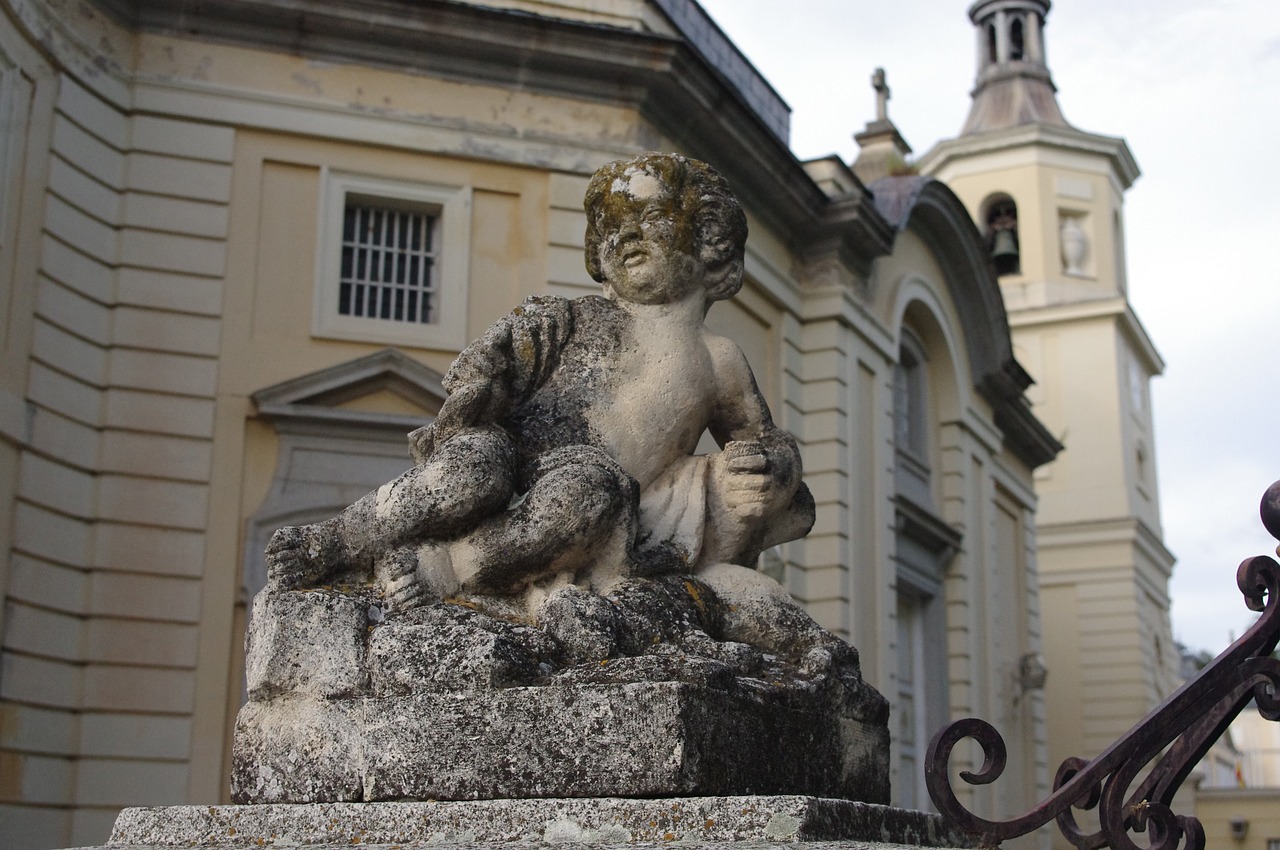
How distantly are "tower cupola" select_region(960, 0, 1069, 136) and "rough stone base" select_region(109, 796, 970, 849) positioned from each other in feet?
110

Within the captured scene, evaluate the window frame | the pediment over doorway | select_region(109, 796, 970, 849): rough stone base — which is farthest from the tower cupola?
select_region(109, 796, 970, 849): rough stone base

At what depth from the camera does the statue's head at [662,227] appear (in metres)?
4.53

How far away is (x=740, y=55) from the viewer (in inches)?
721

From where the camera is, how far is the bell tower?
108 feet

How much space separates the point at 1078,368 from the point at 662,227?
1245 inches

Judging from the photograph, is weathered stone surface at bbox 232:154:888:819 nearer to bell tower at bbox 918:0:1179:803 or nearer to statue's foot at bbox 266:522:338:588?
statue's foot at bbox 266:522:338:588

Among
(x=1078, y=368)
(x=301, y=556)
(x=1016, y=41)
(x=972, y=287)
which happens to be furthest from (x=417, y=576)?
(x=1016, y=41)

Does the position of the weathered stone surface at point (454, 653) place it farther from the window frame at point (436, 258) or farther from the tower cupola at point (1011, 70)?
the tower cupola at point (1011, 70)

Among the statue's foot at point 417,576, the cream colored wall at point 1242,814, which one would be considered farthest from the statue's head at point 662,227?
the cream colored wall at point 1242,814

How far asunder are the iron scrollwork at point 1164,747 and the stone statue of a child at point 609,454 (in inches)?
34.1

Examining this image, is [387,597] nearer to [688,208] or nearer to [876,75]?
[688,208]

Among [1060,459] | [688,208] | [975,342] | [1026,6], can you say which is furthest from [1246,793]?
[688,208]

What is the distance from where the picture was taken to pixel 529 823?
3.33m

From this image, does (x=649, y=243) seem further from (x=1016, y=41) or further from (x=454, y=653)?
(x=1016, y=41)
